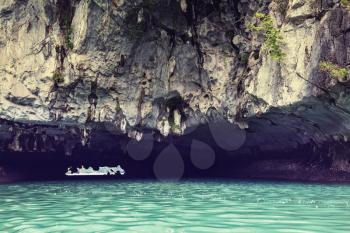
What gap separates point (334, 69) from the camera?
1612 cm

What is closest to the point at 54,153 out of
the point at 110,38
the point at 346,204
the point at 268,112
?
the point at 110,38

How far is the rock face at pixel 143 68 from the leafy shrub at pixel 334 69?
291 cm

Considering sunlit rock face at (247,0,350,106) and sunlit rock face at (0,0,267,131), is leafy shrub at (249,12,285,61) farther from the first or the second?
sunlit rock face at (0,0,267,131)

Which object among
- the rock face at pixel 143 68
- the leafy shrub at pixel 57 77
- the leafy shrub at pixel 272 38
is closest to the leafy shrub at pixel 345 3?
the leafy shrub at pixel 272 38

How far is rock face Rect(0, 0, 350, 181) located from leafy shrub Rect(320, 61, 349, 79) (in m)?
2.91

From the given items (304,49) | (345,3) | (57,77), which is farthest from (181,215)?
(57,77)

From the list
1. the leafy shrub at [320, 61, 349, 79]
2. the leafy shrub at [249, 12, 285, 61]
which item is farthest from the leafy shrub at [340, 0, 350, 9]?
the leafy shrub at [249, 12, 285, 61]

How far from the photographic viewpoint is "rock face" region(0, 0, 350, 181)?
20766 millimetres

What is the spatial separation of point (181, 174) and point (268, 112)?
61.8ft

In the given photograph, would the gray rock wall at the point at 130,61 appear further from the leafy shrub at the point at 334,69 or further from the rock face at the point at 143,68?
the leafy shrub at the point at 334,69

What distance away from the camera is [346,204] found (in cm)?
1147

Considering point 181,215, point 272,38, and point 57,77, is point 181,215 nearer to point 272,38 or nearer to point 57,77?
point 272,38

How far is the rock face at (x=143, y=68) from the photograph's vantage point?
20.8m

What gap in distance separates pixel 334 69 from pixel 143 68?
33.8 feet
